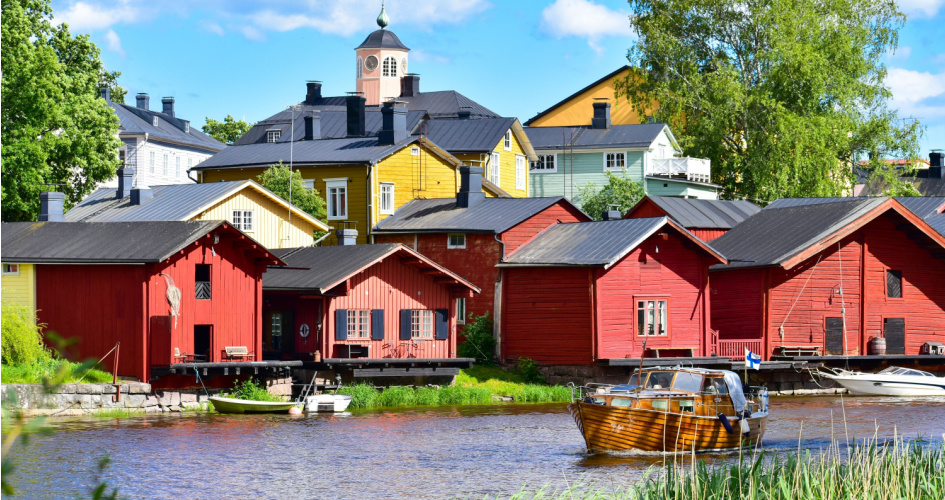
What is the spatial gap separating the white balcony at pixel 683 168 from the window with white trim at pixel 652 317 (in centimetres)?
2455

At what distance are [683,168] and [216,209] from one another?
1184 inches

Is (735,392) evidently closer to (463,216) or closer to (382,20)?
(463,216)

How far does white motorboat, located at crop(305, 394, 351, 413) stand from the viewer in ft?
129

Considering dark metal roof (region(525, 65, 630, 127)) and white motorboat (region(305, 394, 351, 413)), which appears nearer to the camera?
white motorboat (region(305, 394, 351, 413))

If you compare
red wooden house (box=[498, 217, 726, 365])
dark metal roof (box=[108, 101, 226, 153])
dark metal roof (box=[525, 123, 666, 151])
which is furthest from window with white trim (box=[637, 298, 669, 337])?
dark metal roof (box=[108, 101, 226, 153])

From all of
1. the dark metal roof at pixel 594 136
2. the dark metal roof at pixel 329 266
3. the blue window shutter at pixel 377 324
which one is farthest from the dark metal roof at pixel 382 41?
the blue window shutter at pixel 377 324

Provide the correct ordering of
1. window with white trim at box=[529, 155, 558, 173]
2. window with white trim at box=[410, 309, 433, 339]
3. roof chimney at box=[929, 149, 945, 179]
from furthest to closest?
roof chimney at box=[929, 149, 945, 179] → window with white trim at box=[529, 155, 558, 173] → window with white trim at box=[410, 309, 433, 339]

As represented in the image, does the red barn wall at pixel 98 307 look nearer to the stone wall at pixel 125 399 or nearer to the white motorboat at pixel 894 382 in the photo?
the stone wall at pixel 125 399

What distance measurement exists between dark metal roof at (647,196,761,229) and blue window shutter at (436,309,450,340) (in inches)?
529

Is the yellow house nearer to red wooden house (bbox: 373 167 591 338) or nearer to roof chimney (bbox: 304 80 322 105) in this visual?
red wooden house (bbox: 373 167 591 338)

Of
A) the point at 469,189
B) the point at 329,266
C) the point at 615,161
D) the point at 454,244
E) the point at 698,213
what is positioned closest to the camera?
the point at 329,266

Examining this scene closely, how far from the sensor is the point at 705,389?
30.1 m

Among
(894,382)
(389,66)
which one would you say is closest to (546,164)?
(894,382)

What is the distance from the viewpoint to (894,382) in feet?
151
